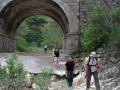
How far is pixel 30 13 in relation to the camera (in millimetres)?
26969

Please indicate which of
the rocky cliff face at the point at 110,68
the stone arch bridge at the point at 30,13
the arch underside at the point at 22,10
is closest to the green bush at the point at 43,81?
the rocky cliff face at the point at 110,68

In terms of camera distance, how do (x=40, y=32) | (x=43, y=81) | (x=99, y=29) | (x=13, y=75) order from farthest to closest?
(x=40, y=32)
(x=99, y=29)
(x=13, y=75)
(x=43, y=81)

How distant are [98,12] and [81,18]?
3.10 metres

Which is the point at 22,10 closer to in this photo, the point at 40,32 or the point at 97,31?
the point at 97,31

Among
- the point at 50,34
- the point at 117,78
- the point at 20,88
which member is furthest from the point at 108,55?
the point at 50,34

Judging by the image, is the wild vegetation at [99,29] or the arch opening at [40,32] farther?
the arch opening at [40,32]

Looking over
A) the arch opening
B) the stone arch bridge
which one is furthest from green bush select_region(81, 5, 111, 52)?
the arch opening

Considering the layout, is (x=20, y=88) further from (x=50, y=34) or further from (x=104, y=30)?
(x=50, y=34)

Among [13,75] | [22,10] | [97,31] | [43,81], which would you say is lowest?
[43,81]

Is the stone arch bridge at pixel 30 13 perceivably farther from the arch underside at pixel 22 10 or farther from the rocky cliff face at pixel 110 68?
the rocky cliff face at pixel 110 68

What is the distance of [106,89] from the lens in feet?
38.5

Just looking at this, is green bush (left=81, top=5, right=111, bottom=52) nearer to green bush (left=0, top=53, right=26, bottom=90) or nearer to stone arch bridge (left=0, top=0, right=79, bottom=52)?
stone arch bridge (left=0, top=0, right=79, bottom=52)

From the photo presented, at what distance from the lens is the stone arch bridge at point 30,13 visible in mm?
20609

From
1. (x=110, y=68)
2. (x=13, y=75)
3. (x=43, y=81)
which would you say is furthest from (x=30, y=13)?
(x=43, y=81)
